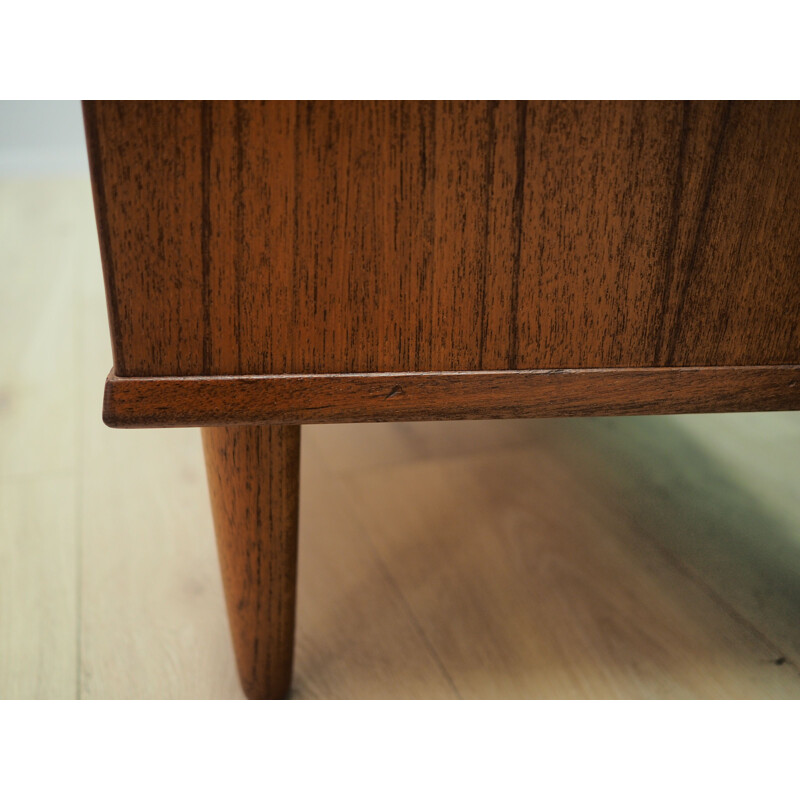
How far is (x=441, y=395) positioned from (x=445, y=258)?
0.17ft

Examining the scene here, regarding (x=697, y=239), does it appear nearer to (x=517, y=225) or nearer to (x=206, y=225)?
(x=517, y=225)

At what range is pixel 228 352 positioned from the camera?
0.97ft

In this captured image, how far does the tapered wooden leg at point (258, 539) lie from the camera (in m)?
0.39

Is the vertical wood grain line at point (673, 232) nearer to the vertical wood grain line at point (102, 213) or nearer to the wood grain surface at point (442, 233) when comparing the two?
the wood grain surface at point (442, 233)

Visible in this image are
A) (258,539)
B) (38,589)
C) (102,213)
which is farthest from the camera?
(38,589)

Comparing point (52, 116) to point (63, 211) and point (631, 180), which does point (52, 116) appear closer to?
point (63, 211)

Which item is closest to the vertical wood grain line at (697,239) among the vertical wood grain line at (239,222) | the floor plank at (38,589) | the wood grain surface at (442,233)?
the wood grain surface at (442,233)

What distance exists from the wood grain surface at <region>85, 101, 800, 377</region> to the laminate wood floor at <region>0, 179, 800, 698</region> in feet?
0.83

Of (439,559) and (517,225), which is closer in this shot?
(517,225)

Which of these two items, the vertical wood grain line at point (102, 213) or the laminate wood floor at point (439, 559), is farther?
the laminate wood floor at point (439, 559)

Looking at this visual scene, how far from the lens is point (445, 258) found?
287 mm

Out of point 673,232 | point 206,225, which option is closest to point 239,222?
point 206,225

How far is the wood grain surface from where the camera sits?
0.26m

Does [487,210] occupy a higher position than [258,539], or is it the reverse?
[487,210]
